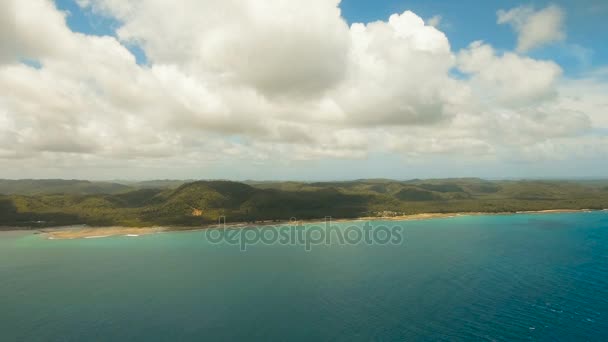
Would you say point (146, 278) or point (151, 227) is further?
point (151, 227)

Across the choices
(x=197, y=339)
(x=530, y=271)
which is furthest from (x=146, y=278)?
(x=530, y=271)

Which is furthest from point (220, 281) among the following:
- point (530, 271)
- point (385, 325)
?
point (530, 271)

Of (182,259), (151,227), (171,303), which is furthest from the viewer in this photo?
(151,227)

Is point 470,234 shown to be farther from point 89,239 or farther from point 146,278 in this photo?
point 89,239

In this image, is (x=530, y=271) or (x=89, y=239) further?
(x=89, y=239)

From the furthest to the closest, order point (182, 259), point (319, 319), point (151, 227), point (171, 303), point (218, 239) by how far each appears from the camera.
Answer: point (151, 227)
point (218, 239)
point (182, 259)
point (171, 303)
point (319, 319)

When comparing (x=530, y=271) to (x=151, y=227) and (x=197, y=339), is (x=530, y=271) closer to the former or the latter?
(x=197, y=339)
